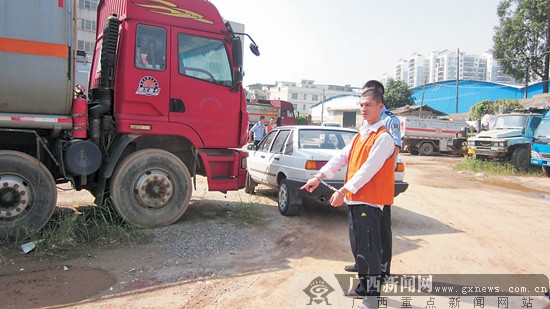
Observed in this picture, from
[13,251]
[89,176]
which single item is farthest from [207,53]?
[13,251]

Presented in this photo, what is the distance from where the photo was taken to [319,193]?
19.7 ft

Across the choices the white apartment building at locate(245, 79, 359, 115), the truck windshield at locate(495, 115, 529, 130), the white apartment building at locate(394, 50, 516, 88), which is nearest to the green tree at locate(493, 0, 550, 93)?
the truck windshield at locate(495, 115, 529, 130)

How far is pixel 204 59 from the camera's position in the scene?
600 centimetres

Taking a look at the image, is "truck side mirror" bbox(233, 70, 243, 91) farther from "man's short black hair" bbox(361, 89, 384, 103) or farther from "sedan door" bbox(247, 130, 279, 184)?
"man's short black hair" bbox(361, 89, 384, 103)

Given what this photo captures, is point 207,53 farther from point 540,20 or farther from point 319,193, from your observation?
point 540,20

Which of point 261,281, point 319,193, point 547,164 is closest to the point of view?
point 261,281

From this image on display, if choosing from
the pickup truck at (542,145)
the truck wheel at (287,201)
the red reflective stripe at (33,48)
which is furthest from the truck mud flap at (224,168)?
the pickup truck at (542,145)

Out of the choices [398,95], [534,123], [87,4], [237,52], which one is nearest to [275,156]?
[237,52]

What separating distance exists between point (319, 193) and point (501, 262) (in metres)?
2.47

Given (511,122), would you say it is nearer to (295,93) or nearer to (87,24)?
(87,24)

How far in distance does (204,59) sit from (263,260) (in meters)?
3.08

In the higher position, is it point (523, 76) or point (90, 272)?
point (523, 76)

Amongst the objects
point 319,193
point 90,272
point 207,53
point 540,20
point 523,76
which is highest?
point 540,20

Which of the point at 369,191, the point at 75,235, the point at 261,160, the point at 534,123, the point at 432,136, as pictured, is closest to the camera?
the point at 369,191
